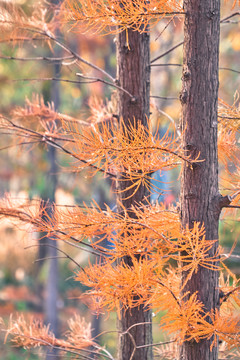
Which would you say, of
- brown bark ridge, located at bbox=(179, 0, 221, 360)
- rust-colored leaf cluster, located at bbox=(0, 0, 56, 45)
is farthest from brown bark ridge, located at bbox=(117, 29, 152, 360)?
brown bark ridge, located at bbox=(179, 0, 221, 360)

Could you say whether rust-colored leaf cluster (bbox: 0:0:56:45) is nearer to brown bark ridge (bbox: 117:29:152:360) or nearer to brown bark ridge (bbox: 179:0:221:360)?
brown bark ridge (bbox: 117:29:152:360)

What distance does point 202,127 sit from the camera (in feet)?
6.99

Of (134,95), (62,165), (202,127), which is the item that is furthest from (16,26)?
(62,165)

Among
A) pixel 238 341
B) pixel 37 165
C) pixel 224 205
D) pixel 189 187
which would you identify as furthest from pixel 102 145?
pixel 37 165

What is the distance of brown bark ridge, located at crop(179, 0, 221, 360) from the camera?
84.0 inches

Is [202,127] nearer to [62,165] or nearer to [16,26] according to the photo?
[16,26]

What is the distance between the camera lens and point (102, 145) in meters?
1.89

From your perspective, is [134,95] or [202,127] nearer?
[202,127]

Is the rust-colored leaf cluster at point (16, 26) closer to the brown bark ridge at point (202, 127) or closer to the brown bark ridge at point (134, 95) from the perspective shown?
the brown bark ridge at point (134, 95)

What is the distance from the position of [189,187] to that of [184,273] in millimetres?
383

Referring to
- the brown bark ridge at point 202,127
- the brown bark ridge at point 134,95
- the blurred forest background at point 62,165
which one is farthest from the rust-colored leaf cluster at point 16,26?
the blurred forest background at point 62,165

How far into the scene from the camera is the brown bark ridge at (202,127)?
→ 7.00ft

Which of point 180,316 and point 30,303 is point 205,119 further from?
point 30,303

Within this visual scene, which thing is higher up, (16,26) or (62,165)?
(16,26)
